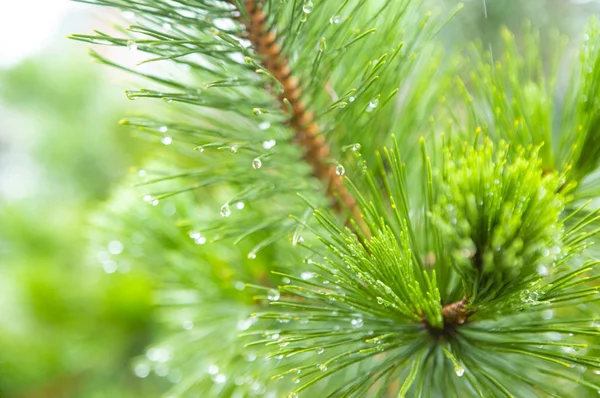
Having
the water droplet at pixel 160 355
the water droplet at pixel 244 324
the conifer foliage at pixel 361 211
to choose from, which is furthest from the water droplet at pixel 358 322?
the water droplet at pixel 160 355

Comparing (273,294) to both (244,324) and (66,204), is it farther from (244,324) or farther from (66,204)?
(66,204)

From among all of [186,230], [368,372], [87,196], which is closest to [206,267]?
[186,230]

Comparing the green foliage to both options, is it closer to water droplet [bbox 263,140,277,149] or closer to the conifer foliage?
the conifer foliage

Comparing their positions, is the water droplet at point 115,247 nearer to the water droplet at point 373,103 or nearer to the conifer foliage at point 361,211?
the conifer foliage at point 361,211

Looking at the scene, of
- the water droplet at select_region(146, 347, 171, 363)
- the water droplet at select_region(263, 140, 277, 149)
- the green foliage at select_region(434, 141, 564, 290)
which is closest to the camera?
the green foliage at select_region(434, 141, 564, 290)

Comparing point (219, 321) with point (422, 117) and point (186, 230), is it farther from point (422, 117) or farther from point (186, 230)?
point (422, 117)

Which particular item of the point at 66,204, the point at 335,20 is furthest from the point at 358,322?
the point at 66,204

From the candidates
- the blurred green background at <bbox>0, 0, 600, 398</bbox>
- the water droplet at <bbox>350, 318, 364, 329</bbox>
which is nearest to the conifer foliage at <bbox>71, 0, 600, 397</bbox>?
the water droplet at <bbox>350, 318, 364, 329</bbox>
